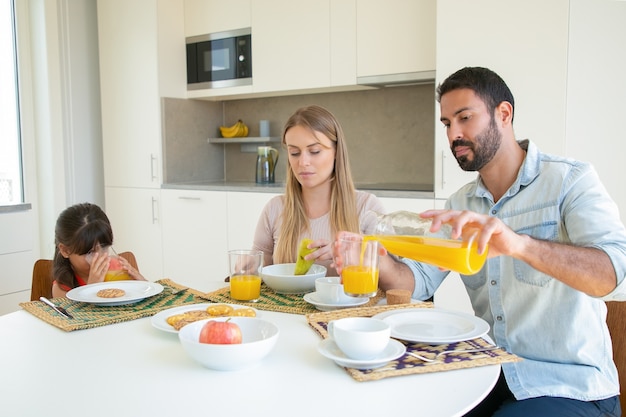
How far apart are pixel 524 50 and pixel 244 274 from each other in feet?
6.06

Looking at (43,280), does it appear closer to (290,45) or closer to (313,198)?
(313,198)

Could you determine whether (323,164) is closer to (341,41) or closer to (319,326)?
(319,326)

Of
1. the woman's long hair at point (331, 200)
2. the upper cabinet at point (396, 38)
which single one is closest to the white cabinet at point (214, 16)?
the upper cabinet at point (396, 38)

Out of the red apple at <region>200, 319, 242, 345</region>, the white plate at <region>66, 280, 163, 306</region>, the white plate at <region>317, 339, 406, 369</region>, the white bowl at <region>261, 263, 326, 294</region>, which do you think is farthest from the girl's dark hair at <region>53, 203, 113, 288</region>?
the white plate at <region>317, 339, 406, 369</region>

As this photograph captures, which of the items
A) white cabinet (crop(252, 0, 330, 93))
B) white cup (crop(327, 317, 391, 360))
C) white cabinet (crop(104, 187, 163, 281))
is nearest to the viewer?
white cup (crop(327, 317, 391, 360))

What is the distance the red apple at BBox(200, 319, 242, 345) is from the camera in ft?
3.36

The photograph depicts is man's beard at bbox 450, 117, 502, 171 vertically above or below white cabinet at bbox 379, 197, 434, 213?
above

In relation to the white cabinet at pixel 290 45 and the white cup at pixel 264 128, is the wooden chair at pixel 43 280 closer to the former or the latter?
the white cabinet at pixel 290 45

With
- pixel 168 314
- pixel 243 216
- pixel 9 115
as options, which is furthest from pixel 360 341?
pixel 9 115

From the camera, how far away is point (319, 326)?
49.4 inches

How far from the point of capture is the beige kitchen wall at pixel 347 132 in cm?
351

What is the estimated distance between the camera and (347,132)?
3.79 m

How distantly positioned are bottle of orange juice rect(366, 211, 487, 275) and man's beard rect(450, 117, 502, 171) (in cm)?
29

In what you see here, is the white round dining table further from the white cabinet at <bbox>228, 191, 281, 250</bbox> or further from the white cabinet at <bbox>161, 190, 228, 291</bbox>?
the white cabinet at <bbox>161, 190, 228, 291</bbox>
